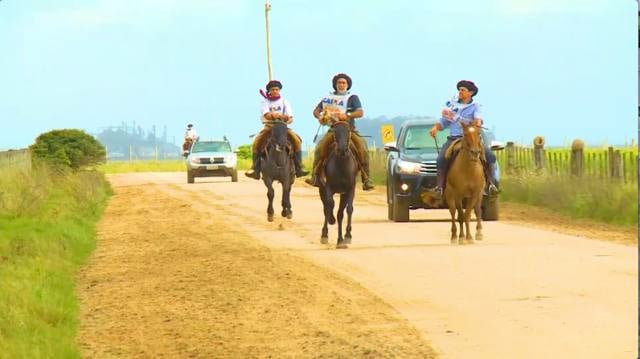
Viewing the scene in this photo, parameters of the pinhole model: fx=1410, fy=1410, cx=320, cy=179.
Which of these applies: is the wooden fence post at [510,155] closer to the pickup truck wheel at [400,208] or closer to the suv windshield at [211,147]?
the suv windshield at [211,147]

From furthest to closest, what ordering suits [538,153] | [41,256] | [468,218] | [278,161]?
[538,153], [278,161], [468,218], [41,256]

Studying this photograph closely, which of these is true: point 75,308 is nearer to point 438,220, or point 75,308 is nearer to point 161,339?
point 161,339

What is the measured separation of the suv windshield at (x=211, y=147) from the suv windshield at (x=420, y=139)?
2818cm

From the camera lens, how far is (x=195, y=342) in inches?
431

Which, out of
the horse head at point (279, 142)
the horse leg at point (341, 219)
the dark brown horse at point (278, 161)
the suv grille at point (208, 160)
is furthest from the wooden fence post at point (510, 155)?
the horse leg at point (341, 219)

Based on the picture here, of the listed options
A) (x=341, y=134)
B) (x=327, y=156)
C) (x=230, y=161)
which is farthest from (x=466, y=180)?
(x=230, y=161)

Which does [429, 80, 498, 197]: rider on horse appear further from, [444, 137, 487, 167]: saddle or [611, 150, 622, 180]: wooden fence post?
[611, 150, 622, 180]: wooden fence post

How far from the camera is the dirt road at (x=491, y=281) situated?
10391 mm

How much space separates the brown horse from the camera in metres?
19.7

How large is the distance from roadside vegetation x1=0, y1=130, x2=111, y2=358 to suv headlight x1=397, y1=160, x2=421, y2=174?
540cm

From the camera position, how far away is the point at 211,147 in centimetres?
5300

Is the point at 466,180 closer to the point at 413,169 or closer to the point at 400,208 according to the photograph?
the point at 413,169

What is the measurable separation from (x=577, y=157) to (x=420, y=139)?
10.4 m

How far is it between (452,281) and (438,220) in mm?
11510
